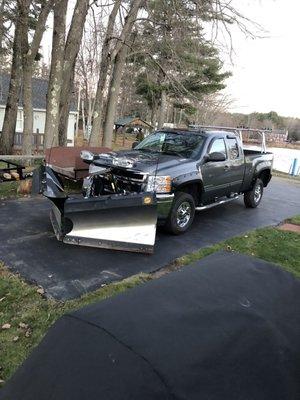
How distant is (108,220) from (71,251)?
0.75 m

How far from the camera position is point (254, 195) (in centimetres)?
1063

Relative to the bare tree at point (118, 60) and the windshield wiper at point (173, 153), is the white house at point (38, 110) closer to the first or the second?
the bare tree at point (118, 60)

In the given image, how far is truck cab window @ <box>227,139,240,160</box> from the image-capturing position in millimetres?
8930

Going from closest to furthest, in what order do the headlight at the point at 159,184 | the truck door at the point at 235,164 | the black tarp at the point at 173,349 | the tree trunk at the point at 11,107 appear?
the black tarp at the point at 173,349, the headlight at the point at 159,184, the truck door at the point at 235,164, the tree trunk at the point at 11,107

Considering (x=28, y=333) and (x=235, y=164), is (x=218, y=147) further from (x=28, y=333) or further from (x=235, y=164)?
(x=28, y=333)

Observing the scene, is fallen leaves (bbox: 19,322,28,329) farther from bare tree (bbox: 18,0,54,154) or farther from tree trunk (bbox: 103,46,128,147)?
tree trunk (bbox: 103,46,128,147)

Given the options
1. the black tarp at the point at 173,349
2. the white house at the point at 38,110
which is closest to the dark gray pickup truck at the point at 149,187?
the black tarp at the point at 173,349

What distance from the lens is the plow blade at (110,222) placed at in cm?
579

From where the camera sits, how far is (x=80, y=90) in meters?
45.1

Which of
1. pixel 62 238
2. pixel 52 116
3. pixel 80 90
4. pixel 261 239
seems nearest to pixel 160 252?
pixel 62 238

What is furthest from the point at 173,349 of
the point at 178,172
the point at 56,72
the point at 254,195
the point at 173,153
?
the point at 56,72

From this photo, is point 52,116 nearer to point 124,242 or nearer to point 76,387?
point 124,242

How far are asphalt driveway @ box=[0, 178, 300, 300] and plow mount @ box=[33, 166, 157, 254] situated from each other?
0.70ft

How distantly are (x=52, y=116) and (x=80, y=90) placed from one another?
113 ft
